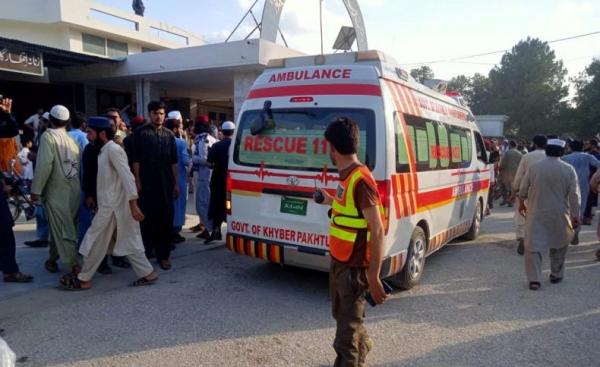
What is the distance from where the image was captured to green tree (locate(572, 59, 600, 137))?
3666 centimetres

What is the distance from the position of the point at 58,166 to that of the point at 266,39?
9336 mm

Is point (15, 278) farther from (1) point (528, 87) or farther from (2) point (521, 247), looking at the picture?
(1) point (528, 87)

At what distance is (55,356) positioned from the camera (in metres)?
3.22

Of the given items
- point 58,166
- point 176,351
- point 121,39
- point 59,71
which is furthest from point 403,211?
point 121,39

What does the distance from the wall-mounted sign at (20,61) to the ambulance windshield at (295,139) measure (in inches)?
376

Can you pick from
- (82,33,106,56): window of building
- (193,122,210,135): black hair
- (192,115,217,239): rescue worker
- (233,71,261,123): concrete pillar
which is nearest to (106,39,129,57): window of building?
(82,33,106,56): window of building

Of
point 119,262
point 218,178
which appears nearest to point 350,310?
point 119,262

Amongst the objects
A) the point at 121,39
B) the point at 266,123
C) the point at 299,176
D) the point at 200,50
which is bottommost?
the point at 299,176

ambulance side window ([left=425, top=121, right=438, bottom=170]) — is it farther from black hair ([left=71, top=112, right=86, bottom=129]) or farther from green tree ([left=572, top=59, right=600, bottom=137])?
green tree ([left=572, top=59, right=600, bottom=137])

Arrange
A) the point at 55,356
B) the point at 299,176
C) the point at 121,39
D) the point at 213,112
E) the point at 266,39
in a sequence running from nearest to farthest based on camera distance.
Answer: the point at 55,356 < the point at 299,176 < the point at 266,39 < the point at 121,39 < the point at 213,112

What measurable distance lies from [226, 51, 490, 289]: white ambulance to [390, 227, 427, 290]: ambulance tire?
0.05 feet

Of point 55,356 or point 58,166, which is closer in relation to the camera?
point 55,356

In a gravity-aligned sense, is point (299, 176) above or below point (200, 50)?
below

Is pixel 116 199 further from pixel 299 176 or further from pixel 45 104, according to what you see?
pixel 45 104
